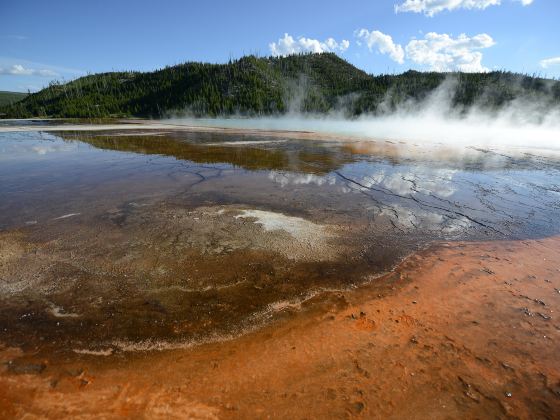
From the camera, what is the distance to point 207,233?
6.36 metres

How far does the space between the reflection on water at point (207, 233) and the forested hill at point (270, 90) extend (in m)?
69.2

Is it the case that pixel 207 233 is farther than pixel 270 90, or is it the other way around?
pixel 270 90

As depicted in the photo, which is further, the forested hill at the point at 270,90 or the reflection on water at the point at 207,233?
the forested hill at the point at 270,90

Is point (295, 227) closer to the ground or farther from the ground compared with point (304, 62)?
closer to the ground

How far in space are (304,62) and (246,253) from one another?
13011 cm

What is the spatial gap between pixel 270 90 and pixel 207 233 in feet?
310

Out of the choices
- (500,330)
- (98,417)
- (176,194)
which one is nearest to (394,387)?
(500,330)

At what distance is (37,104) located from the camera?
113 m

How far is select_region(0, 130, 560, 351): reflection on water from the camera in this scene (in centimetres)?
399

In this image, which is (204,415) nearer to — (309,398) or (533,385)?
(309,398)

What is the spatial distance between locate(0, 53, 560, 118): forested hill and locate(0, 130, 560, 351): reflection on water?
6924 cm

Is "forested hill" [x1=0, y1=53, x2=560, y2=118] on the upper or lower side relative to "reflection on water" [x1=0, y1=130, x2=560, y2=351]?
upper

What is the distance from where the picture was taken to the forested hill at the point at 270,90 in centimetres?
7544

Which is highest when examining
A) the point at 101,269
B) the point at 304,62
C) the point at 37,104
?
the point at 304,62
